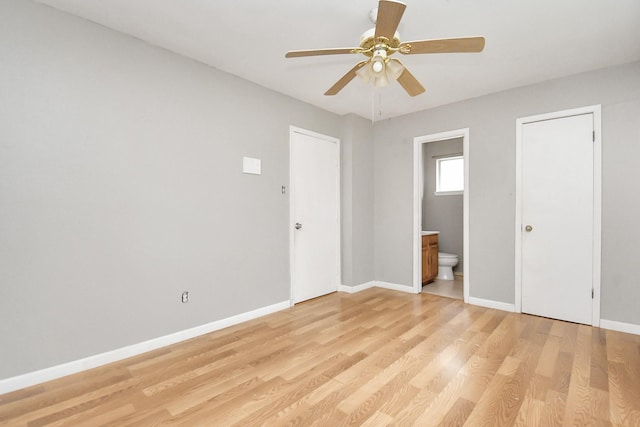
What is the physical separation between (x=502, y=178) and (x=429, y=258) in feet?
5.38

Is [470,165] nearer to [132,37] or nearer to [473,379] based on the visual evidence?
[473,379]

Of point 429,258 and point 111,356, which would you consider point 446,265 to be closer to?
point 429,258

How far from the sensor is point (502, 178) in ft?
11.8

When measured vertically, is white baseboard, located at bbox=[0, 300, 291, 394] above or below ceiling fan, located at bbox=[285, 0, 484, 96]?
below

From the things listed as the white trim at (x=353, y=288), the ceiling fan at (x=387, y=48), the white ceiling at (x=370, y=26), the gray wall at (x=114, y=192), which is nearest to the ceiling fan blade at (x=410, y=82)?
the ceiling fan at (x=387, y=48)

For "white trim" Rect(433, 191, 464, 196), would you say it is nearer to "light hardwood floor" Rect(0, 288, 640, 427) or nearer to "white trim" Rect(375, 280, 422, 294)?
"white trim" Rect(375, 280, 422, 294)

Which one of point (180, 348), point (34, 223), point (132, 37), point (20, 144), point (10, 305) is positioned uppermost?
point (132, 37)

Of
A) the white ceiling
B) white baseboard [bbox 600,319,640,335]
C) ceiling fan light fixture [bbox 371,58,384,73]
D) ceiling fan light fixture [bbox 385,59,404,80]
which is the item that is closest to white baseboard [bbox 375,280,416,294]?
white baseboard [bbox 600,319,640,335]

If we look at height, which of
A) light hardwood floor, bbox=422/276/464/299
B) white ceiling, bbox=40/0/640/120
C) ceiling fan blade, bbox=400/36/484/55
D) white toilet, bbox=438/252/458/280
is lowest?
light hardwood floor, bbox=422/276/464/299

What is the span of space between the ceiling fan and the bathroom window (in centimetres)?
366

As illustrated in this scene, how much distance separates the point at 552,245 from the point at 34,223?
4.50 m

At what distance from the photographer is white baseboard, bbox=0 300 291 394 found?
200cm

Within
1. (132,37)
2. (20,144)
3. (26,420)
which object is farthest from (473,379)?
(132,37)

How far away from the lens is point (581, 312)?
3143 mm
